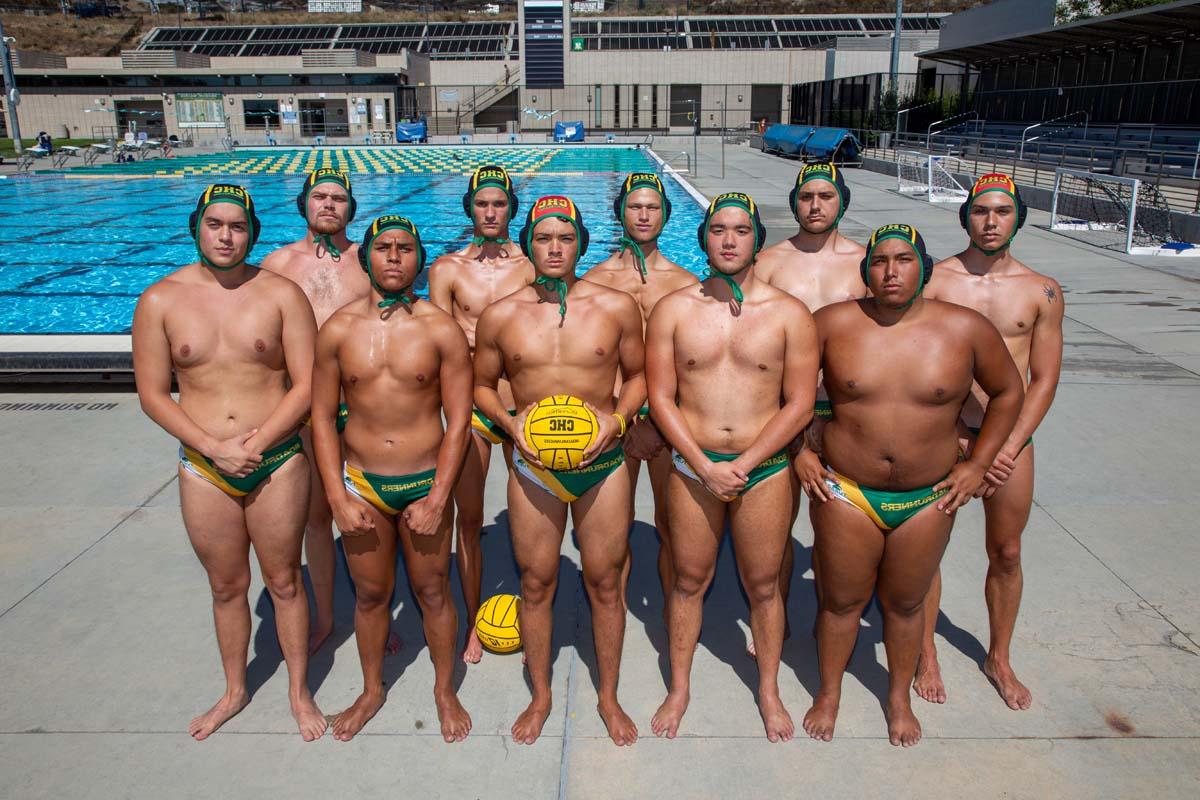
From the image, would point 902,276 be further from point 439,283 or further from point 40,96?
point 40,96

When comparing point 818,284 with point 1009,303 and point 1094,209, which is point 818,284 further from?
point 1094,209

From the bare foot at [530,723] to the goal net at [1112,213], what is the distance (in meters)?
14.9

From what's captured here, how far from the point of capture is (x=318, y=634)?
430cm

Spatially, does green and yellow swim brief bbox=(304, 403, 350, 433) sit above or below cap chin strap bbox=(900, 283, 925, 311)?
below

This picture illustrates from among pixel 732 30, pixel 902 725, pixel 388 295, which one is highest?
pixel 732 30

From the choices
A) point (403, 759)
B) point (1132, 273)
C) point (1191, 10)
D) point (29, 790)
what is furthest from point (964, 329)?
point (1191, 10)

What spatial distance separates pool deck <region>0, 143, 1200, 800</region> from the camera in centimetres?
331

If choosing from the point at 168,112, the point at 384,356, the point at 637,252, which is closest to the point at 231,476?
the point at 384,356

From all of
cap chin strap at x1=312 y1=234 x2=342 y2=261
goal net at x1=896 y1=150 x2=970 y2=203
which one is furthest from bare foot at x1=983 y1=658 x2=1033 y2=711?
goal net at x1=896 y1=150 x2=970 y2=203

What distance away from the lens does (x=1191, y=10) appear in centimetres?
2277

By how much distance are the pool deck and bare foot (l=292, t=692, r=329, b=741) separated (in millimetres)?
60

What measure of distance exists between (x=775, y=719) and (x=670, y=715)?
428 millimetres

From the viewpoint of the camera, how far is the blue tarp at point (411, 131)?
47.2m

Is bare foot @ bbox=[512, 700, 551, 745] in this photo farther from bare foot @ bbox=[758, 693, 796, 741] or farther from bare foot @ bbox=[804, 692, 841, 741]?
bare foot @ bbox=[804, 692, 841, 741]
